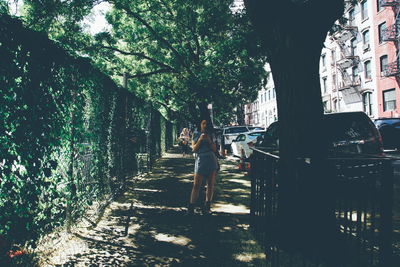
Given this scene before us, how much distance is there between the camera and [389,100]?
30.2m

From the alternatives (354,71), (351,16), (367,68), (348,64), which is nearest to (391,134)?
(367,68)

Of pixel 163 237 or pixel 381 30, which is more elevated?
pixel 381 30

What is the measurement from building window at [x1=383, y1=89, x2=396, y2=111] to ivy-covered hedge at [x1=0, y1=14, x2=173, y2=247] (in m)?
31.5

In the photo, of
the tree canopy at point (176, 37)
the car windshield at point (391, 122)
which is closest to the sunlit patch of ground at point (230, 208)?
the tree canopy at point (176, 37)

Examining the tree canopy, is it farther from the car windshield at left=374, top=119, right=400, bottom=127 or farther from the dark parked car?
the car windshield at left=374, top=119, right=400, bottom=127

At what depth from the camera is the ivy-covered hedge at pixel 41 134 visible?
280 centimetres

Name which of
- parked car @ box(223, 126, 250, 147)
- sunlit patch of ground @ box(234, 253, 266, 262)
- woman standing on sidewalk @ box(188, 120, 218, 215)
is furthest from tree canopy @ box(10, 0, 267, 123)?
sunlit patch of ground @ box(234, 253, 266, 262)

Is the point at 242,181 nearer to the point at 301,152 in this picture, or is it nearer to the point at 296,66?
the point at 301,152

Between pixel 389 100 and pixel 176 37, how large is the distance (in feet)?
76.1

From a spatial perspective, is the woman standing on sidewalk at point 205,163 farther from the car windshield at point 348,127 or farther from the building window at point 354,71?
the building window at point 354,71

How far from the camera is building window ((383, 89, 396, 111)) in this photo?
2966cm

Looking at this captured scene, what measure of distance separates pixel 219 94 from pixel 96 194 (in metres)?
11.6

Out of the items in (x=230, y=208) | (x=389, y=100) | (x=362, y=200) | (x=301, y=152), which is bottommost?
(x=230, y=208)

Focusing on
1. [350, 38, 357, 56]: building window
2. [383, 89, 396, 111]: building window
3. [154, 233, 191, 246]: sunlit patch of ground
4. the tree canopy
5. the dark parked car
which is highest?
[350, 38, 357, 56]: building window
